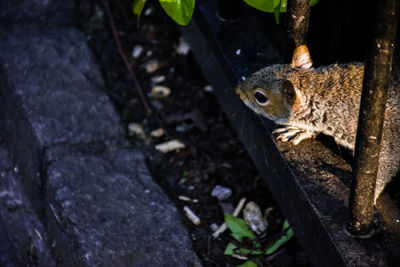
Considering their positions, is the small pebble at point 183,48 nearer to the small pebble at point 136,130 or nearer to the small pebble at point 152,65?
the small pebble at point 152,65

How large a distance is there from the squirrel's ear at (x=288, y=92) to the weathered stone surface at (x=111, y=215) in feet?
2.47

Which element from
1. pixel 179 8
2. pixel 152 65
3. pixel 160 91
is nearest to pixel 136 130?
pixel 160 91

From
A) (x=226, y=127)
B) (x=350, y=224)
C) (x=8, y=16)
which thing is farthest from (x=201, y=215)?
(x=8, y=16)

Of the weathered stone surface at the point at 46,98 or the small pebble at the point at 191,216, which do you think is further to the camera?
the weathered stone surface at the point at 46,98

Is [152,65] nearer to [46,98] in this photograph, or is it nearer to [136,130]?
[136,130]

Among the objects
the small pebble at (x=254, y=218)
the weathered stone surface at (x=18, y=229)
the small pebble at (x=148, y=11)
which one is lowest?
the weathered stone surface at (x=18, y=229)

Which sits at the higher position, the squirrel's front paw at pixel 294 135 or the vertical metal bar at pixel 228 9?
the vertical metal bar at pixel 228 9

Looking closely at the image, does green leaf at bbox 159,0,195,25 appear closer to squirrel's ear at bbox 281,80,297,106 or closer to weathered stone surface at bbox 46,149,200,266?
squirrel's ear at bbox 281,80,297,106

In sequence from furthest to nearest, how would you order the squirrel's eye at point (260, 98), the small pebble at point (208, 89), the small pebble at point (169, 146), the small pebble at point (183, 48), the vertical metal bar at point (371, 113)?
the small pebble at point (183, 48) → the small pebble at point (208, 89) → the small pebble at point (169, 146) → the squirrel's eye at point (260, 98) → the vertical metal bar at point (371, 113)

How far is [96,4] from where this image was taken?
3.86 meters

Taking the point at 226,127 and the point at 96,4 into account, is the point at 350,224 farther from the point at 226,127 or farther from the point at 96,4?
→ the point at 96,4

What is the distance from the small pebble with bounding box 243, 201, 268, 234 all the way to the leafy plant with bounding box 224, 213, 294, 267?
0.08ft

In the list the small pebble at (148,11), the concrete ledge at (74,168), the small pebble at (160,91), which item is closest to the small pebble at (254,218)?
the concrete ledge at (74,168)

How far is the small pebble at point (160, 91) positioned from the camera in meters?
3.29
